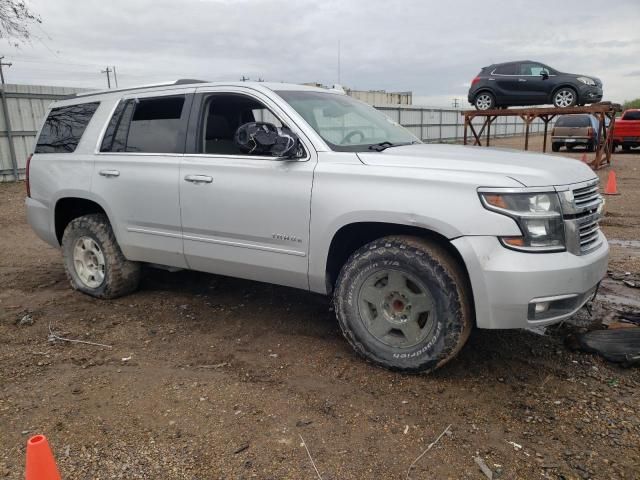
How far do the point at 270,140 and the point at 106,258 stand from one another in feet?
7.54

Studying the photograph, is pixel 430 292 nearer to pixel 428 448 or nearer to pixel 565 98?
pixel 428 448

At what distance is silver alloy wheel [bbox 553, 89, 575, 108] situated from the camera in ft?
54.0

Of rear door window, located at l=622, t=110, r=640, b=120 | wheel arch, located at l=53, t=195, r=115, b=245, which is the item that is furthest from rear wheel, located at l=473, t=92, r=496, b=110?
wheel arch, located at l=53, t=195, r=115, b=245

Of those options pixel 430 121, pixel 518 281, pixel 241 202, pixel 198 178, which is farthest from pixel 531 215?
pixel 430 121

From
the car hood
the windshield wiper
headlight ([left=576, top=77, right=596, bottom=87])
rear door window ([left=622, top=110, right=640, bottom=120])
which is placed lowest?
the car hood

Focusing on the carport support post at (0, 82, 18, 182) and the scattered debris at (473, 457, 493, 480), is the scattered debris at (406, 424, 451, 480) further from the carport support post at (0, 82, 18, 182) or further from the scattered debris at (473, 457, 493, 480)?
the carport support post at (0, 82, 18, 182)

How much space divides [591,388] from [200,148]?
333 cm

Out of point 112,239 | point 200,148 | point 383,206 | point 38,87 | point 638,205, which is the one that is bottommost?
point 638,205

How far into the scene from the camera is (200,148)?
4.25 metres

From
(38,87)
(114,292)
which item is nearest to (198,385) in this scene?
(114,292)

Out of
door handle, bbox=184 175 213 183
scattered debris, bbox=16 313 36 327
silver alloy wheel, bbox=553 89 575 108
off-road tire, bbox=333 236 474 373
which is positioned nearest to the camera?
off-road tire, bbox=333 236 474 373

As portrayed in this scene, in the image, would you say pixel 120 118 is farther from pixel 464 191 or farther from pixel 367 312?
pixel 464 191

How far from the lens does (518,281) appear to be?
2967 mm

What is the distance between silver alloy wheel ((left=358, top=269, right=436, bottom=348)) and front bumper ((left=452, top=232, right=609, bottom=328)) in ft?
1.15
